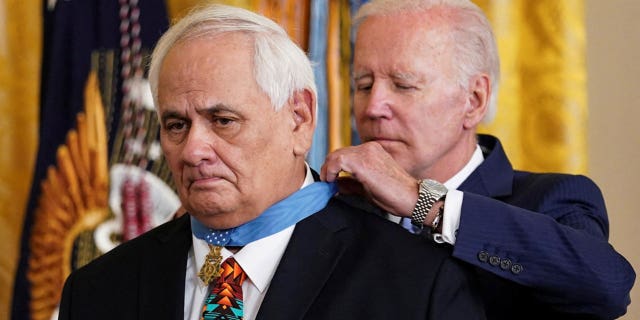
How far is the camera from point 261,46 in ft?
6.55

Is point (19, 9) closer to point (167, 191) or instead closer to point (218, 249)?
point (167, 191)

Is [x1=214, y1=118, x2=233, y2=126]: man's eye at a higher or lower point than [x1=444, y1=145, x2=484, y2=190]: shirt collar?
higher

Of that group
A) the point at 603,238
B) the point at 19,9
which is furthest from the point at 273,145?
the point at 19,9

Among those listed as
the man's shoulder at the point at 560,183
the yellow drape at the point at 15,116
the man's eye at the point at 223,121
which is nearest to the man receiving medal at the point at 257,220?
the man's eye at the point at 223,121

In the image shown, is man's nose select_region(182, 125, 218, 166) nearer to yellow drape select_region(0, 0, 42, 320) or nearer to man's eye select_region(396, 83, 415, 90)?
man's eye select_region(396, 83, 415, 90)

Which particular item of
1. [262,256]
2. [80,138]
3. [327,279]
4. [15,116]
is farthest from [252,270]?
[15,116]

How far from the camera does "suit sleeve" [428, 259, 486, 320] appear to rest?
6.39 ft

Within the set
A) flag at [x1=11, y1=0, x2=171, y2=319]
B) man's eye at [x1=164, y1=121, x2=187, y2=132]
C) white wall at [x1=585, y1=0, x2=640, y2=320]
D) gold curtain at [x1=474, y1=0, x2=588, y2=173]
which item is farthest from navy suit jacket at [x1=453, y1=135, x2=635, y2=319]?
flag at [x1=11, y1=0, x2=171, y2=319]

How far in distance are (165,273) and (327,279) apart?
1.12ft

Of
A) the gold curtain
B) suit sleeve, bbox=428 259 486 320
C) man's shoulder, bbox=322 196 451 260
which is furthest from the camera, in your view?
the gold curtain

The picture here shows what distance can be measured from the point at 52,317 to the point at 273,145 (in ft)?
5.78

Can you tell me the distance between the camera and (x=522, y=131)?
3.55 meters

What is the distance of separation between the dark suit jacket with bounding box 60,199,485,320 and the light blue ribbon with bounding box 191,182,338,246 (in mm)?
24

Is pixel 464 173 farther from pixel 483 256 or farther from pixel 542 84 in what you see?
pixel 542 84
